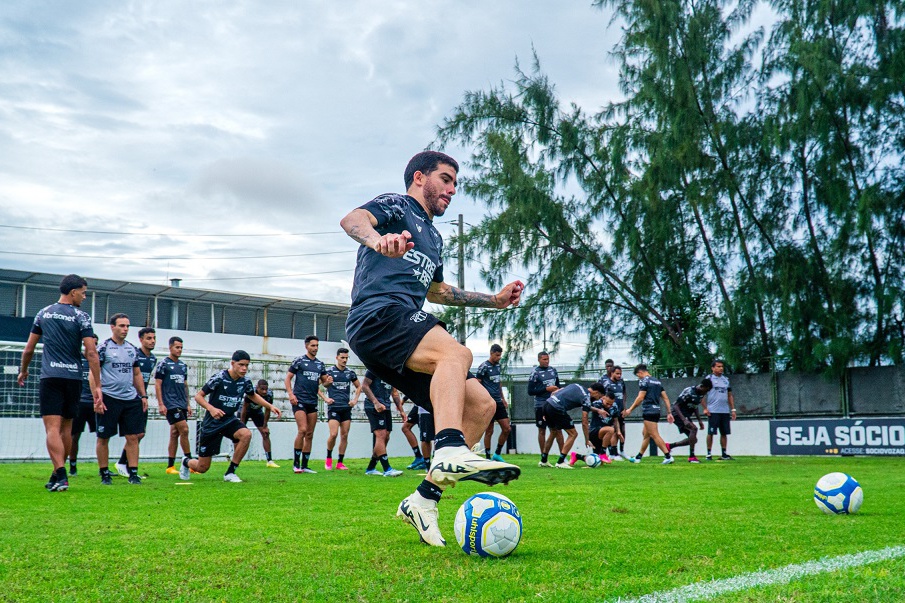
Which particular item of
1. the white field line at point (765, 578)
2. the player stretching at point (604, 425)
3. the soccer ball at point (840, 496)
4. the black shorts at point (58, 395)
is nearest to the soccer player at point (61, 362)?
the black shorts at point (58, 395)

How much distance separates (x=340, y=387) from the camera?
1427 centimetres

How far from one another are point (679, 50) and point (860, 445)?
36.0ft

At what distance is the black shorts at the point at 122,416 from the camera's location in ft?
33.9

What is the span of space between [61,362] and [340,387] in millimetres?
6204

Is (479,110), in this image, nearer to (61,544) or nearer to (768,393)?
(768,393)

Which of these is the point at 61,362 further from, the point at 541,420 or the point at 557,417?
the point at 541,420

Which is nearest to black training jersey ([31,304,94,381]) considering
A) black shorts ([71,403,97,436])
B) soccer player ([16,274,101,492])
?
soccer player ([16,274,101,492])

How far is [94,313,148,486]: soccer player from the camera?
10258mm

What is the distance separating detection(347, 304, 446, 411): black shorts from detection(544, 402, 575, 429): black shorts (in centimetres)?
1125

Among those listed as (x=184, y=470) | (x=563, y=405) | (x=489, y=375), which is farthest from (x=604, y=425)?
(x=184, y=470)

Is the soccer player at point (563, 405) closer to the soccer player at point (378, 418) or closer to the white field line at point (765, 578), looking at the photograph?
the soccer player at point (378, 418)

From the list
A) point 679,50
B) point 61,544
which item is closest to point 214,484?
point 61,544

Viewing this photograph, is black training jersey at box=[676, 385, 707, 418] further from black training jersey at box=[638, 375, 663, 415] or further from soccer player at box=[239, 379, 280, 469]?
soccer player at box=[239, 379, 280, 469]

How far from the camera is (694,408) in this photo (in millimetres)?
17953
